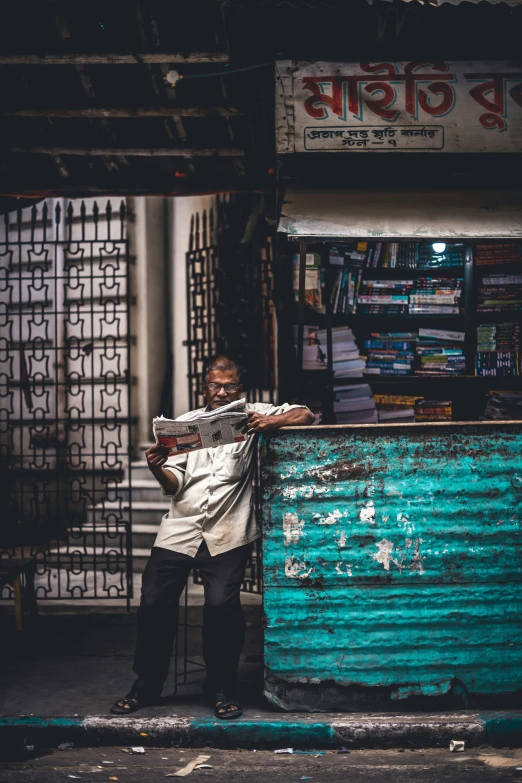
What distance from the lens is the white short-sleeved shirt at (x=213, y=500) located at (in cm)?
446

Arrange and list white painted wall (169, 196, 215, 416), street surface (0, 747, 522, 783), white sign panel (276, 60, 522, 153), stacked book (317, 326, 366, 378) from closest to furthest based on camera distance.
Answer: street surface (0, 747, 522, 783), white sign panel (276, 60, 522, 153), stacked book (317, 326, 366, 378), white painted wall (169, 196, 215, 416)

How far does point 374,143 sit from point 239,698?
356 centimetres

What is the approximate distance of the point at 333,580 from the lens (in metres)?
4.36

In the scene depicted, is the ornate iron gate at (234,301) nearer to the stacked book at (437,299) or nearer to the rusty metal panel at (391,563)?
the stacked book at (437,299)

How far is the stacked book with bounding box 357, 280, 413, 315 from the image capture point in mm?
6156

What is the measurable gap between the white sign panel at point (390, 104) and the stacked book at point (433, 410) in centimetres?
207

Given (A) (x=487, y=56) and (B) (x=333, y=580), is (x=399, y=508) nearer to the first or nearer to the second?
(B) (x=333, y=580)

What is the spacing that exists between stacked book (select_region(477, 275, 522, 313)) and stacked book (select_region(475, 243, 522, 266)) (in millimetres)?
120

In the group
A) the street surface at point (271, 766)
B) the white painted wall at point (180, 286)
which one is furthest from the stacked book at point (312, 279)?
the white painted wall at point (180, 286)

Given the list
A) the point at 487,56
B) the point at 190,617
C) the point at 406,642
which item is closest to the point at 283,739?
the point at 406,642

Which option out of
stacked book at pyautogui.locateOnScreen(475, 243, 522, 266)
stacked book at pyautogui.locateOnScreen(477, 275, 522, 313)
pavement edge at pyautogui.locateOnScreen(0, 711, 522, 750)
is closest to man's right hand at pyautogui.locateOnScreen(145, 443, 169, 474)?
pavement edge at pyautogui.locateOnScreen(0, 711, 522, 750)

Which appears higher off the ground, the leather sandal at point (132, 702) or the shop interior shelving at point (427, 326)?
the shop interior shelving at point (427, 326)

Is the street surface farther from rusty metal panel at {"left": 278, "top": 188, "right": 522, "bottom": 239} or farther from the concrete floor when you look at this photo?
rusty metal panel at {"left": 278, "top": 188, "right": 522, "bottom": 239}

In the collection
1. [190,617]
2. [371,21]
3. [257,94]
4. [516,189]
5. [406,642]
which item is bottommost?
[190,617]
